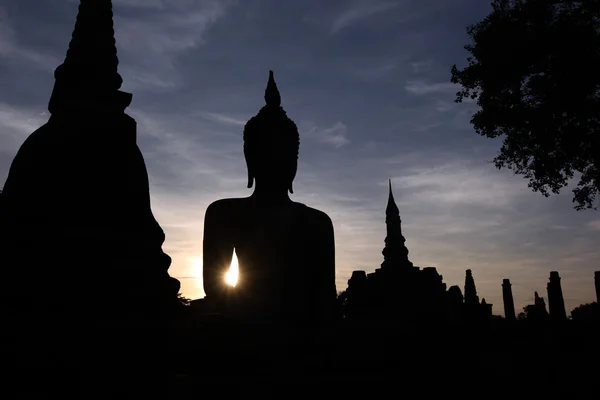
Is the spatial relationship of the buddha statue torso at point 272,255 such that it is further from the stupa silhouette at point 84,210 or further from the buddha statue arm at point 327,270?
the stupa silhouette at point 84,210

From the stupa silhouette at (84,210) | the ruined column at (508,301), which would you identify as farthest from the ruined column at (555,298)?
the stupa silhouette at (84,210)

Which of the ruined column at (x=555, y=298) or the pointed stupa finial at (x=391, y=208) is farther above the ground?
the pointed stupa finial at (x=391, y=208)

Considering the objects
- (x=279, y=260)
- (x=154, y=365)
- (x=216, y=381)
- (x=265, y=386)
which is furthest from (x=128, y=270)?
(x=279, y=260)

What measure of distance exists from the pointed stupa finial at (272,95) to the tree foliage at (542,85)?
1096cm

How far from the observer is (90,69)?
4.41m

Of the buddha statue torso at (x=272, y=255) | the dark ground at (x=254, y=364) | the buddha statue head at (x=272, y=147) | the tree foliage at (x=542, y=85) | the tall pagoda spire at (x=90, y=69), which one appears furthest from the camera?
the tree foliage at (x=542, y=85)

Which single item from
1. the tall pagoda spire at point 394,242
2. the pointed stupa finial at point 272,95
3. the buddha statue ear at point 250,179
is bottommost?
the buddha statue ear at point 250,179

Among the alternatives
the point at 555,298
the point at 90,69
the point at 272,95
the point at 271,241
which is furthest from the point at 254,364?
the point at 555,298

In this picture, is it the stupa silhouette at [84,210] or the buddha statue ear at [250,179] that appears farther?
the buddha statue ear at [250,179]

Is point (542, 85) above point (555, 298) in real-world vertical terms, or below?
above

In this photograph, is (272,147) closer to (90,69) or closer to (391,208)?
(90,69)

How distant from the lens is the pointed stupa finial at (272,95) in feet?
20.2

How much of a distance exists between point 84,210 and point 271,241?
2.04 metres

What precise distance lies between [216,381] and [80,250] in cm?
150
